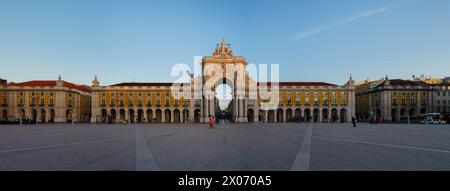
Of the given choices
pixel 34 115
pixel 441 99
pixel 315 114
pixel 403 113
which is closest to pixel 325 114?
pixel 315 114

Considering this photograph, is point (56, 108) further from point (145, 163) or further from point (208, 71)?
point (145, 163)

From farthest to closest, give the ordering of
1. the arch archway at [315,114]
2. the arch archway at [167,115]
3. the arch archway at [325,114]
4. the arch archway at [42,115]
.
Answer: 1. the arch archway at [167,115]
2. the arch archway at [325,114]
3. the arch archway at [315,114]
4. the arch archway at [42,115]

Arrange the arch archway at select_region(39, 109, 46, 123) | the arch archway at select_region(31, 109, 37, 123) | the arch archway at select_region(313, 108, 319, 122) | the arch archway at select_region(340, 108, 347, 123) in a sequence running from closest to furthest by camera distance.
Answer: the arch archway at select_region(31, 109, 37, 123), the arch archway at select_region(39, 109, 46, 123), the arch archway at select_region(340, 108, 347, 123), the arch archway at select_region(313, 108, 319, 122)

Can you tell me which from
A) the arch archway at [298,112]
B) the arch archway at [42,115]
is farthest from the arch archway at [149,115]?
the arch archway at [298,112]

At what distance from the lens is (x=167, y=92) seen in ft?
275

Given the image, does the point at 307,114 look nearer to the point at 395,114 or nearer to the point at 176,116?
the point at 395,114

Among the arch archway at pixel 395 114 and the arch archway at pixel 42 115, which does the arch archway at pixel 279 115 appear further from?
the arch archway at pixel 42 115

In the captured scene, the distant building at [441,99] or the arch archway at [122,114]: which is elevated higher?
the distant building at [441,99]

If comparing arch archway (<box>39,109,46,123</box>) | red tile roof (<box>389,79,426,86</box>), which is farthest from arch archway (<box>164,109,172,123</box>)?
red tile roof (<box>389,79,426,86</box>)

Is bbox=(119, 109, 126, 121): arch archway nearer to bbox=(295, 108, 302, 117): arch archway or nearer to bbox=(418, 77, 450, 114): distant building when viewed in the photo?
bbox=(295, 108, 302, 117): arch archway

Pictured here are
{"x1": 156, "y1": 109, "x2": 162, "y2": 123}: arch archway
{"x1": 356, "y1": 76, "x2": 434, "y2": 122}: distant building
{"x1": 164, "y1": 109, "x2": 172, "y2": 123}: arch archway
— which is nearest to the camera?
{"x1": 356, "y1": 76, "x2": 434, "y2": 122}: distant building

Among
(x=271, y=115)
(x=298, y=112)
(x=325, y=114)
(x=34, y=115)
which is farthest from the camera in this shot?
(x=325, y=114)
